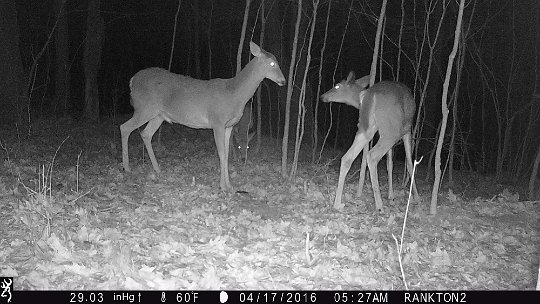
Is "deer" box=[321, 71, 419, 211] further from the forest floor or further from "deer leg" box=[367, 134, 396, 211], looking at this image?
the forest floor

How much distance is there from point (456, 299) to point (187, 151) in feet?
31.2

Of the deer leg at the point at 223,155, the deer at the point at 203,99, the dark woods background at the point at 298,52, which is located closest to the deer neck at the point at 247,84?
the deer at the point at 203,99

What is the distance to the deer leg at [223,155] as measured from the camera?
8.28 metres

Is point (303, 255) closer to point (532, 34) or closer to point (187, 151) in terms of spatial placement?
point (187, 151)

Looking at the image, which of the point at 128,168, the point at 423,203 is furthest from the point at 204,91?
the point at 423,203

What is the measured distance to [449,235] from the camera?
20.3 ft

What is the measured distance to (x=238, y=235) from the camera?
569cm

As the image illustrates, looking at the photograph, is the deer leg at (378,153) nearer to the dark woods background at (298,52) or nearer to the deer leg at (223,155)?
the dark woods background at (298,52)

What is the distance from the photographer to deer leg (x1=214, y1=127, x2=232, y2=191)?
8281 millimetres

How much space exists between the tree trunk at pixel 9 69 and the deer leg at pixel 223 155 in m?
7.38

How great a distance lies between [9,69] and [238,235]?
1125cm

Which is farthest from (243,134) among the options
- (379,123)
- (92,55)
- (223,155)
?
(92,55)

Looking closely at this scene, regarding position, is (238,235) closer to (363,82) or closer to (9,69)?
(363,82)

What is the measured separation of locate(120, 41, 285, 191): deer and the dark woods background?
1381mm
